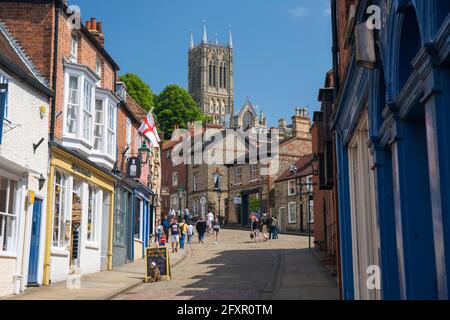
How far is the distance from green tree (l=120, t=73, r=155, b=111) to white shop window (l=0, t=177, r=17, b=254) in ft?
161

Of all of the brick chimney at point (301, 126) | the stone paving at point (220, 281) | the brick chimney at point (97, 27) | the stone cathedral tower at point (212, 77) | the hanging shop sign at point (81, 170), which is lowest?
the stone paving at point (220, 281)

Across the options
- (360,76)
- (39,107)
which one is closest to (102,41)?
(39,107)

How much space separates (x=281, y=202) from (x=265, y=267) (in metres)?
25.9

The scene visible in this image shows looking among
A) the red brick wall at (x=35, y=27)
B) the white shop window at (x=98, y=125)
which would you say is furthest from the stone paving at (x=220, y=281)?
the red brick wall at (x=35, y=27)

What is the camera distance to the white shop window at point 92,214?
19641 mm

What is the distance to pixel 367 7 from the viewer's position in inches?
309

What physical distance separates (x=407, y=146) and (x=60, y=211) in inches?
503

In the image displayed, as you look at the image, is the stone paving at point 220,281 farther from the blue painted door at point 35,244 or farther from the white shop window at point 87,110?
the white shop window at point 87,110

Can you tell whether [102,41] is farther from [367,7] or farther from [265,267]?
[367,7]

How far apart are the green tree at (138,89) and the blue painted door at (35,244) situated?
48.1m

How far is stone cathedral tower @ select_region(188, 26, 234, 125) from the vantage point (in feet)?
A: 487

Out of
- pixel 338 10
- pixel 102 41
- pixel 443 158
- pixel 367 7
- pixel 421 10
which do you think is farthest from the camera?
pixel 102 41

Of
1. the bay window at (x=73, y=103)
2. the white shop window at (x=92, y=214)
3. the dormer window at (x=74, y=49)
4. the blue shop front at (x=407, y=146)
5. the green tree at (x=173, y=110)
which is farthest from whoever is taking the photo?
the green tree at (x=173, y=110)

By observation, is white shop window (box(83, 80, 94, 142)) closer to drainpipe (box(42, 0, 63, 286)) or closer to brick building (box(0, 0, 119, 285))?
brick building (box(0, 0, 119, 285))
